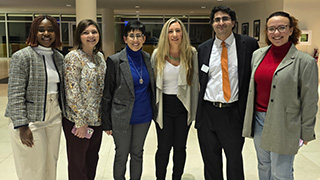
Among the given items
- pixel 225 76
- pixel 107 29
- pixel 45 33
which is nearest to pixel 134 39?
pixel 45 33

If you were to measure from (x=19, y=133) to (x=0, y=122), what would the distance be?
404 cm

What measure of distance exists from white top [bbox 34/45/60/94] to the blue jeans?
1675 mm

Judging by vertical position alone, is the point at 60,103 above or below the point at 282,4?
below

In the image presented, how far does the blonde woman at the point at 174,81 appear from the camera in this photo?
2.65m

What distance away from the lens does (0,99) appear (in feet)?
25.5

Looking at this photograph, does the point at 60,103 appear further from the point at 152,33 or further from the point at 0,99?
the point at 152,33

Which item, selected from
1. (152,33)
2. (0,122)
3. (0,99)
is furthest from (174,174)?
(152,33)

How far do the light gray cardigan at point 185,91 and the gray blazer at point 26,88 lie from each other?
99cm

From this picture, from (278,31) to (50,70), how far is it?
1810 mm

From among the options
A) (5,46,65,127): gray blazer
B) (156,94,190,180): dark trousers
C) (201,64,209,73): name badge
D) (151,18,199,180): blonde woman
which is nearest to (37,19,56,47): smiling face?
(5,46,65,127): gray blazer

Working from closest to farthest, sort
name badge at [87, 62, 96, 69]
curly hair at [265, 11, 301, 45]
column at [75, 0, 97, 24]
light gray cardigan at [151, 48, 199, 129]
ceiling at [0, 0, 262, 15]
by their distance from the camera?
curly hair at [265, 11, 301, 45]
name badge at [87, 62, 96, 69]
light gray cardigan at [151, 48, 199, 129]
column at [75, 0, 97, 24]
ceiling at [0, 0, 262, 15]

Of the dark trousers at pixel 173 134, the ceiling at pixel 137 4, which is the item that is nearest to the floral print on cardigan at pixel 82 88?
the dark trousers at pixel 173 134

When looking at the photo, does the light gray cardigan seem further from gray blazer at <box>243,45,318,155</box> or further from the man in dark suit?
gray blazer at <box>243,45,318,155</box>

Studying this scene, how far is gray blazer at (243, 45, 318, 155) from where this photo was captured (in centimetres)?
205
